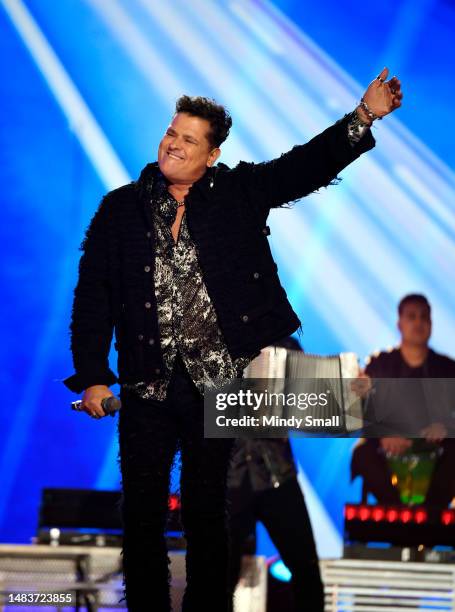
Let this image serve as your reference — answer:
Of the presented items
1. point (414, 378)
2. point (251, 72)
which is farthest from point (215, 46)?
point (414, 378)

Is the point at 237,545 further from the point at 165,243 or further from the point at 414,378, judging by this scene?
the point at 165,243

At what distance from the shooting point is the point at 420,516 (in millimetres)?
4734

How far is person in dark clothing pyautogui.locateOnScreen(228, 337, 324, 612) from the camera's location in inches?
179

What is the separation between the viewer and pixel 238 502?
4766 mm

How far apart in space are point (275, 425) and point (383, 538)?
174 centimetres

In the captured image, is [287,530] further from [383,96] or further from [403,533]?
[383,96]

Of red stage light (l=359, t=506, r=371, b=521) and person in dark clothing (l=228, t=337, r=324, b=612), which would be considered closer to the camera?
person in dark clothing (l=228, t=337, r=324, b=612)

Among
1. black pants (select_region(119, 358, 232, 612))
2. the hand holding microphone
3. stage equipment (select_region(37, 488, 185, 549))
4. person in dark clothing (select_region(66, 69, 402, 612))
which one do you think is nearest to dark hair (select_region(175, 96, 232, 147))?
person in dark clothing (select_region(66, 69, 402, 612))

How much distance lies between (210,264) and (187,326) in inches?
7.5

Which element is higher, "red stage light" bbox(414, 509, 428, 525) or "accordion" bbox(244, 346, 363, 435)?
"accordion" bbox(244, 346, 363, 435)

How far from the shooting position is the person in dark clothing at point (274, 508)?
14.9 feet

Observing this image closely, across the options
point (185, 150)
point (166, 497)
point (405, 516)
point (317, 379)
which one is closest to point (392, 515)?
point (405, 516)

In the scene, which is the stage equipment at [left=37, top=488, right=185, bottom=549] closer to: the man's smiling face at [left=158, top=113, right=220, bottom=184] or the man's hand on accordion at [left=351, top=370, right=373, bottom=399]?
the man's hand on accordion at [left=351, top=370, right=373, bottom=399]

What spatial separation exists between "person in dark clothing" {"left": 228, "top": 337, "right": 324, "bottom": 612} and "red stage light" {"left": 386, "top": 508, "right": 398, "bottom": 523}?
14.9 inches
